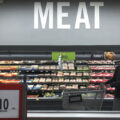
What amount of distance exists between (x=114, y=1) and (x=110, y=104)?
3145 millimetres

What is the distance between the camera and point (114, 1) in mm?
3305

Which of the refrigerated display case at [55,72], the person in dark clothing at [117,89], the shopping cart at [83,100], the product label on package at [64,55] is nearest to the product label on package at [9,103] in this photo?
the shopping cart at [83,100]

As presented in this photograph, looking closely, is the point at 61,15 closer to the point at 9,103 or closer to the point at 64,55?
the point at 64,55

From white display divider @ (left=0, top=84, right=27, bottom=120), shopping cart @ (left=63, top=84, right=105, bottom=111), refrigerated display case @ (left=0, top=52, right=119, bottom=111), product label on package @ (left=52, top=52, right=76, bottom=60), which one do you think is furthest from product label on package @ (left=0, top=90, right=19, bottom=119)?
refrigerated display case @ (left=0, top=52, right=119, bottom=111)

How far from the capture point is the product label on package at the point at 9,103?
1383 millimetres

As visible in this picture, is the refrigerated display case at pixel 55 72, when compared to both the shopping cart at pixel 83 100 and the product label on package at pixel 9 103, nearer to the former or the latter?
the shopping cart at pixel 83 100

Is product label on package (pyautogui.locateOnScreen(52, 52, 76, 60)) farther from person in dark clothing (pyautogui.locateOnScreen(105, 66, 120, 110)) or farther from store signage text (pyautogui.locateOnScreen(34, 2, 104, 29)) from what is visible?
store signage text (pyautogui.locateOnScreen(34, 2, 104, 29))

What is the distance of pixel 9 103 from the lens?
4.56ft

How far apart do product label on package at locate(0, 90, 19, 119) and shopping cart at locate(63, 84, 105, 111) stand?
1701mm

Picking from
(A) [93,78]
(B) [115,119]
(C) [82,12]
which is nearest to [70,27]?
(C) [82,12]

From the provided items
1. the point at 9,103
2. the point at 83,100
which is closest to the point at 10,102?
the point at 9,103

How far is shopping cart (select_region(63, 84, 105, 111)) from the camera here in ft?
10.1

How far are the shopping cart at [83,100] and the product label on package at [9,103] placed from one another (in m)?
1.70

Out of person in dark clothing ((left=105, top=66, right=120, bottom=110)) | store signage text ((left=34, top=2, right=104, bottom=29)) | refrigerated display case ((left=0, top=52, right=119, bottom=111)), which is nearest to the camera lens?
store signage text ((left=34, top=2, right=104, bottom=29))
